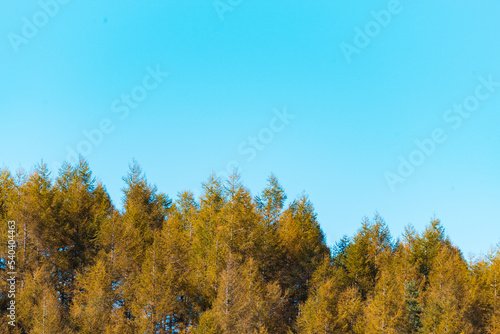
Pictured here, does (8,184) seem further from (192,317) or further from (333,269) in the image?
(333,269)

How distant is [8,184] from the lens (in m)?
55.0

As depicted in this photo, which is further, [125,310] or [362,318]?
[362,318]

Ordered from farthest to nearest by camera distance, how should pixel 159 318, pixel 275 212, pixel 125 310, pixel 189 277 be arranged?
1. pixel 275 212
2. pixel 189 277
3. pixel 125 310
4. pixel 159 318

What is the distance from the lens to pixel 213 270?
4609 cm

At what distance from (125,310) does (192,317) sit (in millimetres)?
6093

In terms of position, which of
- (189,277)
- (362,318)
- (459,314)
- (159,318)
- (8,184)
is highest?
(8,184)

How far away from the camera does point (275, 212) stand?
60.4m

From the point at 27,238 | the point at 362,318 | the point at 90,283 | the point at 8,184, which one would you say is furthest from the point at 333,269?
the point at 8,184

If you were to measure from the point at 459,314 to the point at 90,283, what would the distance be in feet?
111

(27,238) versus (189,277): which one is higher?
(27,238)

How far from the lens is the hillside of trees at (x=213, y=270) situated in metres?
41.8

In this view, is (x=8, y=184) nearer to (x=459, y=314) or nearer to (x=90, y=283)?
(x=90, y=283)

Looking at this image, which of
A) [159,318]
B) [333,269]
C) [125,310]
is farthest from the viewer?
[333,269]

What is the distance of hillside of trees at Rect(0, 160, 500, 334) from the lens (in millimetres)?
41750
